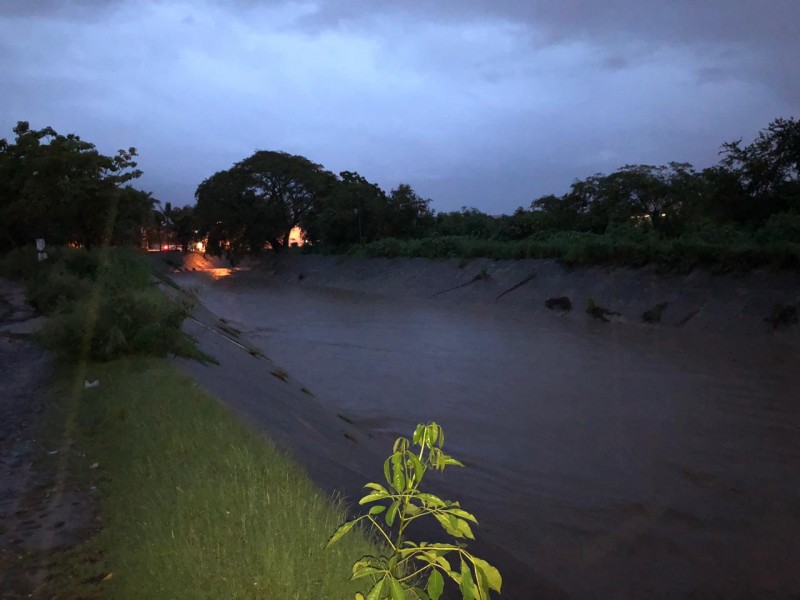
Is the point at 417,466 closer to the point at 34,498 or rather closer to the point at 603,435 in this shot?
the point at 34,498

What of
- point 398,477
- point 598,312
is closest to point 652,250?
point 598,312

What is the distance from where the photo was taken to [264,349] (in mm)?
18641

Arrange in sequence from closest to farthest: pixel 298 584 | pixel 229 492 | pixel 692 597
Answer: pixel 298 584 → pixel 229 492 → pixel 692 597

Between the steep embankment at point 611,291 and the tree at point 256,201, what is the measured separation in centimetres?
1527

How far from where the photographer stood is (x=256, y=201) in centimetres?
5478

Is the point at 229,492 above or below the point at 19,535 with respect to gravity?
above

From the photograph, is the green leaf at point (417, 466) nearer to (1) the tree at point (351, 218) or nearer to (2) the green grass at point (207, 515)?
(2) the green grass at point (207, 515)

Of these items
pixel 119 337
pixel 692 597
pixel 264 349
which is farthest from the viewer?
pixel 264 349

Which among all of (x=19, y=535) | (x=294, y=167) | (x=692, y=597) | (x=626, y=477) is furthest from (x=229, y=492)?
(x=294, y=167)

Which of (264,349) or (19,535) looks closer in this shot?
(19,535)

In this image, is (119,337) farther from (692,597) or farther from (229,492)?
(692,597)

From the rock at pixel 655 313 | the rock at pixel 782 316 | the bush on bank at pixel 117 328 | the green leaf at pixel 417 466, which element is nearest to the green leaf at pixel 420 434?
the green leaf at pixel 417 466

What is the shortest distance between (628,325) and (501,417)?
12982 millimetres

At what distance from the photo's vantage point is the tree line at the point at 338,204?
82.7 feet
